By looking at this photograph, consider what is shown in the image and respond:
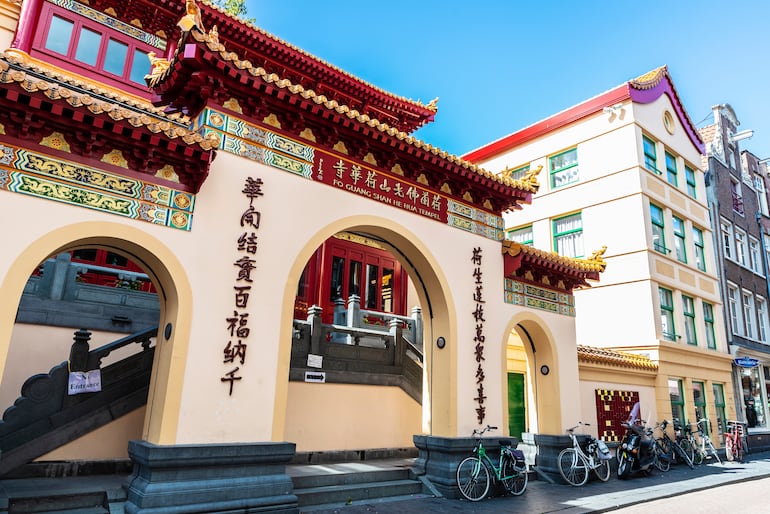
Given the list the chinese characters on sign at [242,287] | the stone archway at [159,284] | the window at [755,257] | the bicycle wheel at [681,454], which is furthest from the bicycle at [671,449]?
the stone archway at [159,284]

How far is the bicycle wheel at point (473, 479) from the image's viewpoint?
823cm

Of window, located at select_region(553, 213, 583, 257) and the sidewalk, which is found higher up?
window, located at select_region(553, 213, 583, 257)

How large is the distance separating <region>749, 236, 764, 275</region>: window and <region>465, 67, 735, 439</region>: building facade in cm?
424

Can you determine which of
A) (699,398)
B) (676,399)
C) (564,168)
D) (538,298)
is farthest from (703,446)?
(564,168)

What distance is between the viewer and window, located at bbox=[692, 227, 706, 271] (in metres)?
18.9

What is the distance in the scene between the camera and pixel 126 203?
6.06 metres

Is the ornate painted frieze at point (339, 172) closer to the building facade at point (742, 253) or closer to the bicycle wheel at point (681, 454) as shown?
the bicycle wheel at point (681, 454)

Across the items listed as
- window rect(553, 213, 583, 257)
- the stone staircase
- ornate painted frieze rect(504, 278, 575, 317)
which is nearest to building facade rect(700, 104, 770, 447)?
window rect(553, 213, 583, 257)

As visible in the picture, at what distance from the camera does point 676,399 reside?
624 inches

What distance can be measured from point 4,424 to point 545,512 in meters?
7.62

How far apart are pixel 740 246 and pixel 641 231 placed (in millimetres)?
9037

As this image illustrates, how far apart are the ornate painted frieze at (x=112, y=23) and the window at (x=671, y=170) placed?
17047 mm

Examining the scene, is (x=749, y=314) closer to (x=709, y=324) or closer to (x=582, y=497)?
(x=709, y=324)

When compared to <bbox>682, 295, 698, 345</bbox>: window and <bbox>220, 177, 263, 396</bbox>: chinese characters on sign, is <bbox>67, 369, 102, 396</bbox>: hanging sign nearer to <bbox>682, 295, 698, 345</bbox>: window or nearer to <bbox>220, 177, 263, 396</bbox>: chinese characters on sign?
<bbox>220, 177, 263, 396</bbox>: chinese characters on sign
